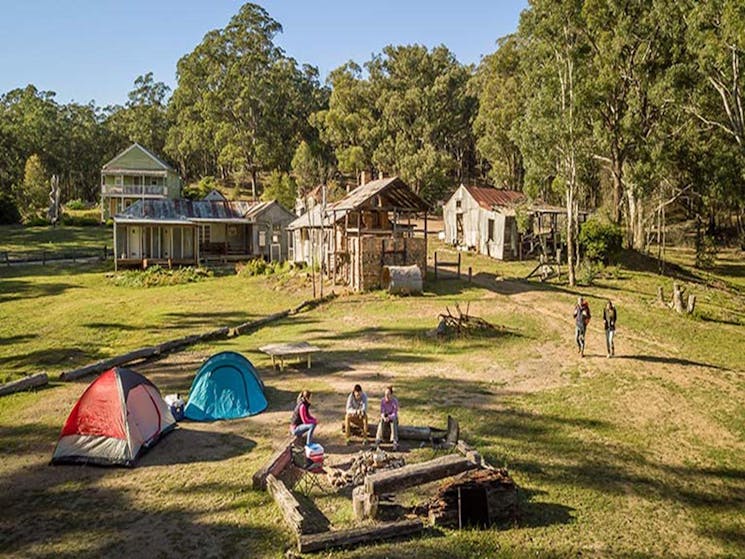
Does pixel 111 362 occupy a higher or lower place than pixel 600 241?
lower

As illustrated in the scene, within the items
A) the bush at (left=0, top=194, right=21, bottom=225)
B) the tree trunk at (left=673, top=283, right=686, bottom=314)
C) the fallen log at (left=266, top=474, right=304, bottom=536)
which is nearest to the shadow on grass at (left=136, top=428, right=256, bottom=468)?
the fallen log at (left=266, top=474, right=304, bottom=536)

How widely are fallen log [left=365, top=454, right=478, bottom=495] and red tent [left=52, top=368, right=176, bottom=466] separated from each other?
16.1 feet

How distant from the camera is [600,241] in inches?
1346

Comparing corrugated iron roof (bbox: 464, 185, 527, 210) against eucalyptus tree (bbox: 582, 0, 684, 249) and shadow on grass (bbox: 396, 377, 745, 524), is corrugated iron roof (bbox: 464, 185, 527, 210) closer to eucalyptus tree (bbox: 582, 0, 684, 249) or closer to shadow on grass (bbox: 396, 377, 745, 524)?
eucalyptus tree (bbox: 582, 0, 684, 249)

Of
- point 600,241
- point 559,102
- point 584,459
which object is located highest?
point 559,102

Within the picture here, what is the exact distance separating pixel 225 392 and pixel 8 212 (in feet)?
189

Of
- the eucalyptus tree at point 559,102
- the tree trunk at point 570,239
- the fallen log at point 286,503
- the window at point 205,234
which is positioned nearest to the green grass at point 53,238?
the window at point 205,234

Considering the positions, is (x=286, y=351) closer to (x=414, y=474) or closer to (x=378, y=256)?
(x=414, y=474)

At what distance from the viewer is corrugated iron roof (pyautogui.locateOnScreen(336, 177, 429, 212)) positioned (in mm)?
30234

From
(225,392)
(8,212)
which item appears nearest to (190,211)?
(8,212)

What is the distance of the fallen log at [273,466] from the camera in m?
9.61

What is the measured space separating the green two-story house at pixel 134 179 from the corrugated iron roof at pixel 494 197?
103 ft

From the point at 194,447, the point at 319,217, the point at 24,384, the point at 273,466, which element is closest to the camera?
the point at 273,466

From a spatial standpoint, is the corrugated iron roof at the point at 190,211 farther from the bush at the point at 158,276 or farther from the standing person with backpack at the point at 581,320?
the standing person with backpack at the point at 581,320
